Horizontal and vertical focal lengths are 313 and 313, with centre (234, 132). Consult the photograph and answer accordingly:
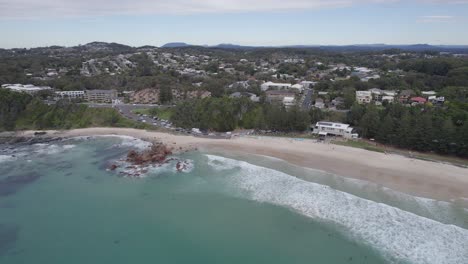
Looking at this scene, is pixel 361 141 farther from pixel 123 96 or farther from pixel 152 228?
pixel 123 96

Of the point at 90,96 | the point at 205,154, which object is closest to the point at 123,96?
the point at 90,96

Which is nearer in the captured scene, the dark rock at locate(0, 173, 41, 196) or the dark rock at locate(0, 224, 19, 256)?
the dark rock at locate(0, 224, 19, 256)

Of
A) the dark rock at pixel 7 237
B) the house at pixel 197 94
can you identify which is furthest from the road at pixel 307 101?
the dark rock at pixel 7 237

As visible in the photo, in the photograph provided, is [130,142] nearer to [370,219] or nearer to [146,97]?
[146,97]

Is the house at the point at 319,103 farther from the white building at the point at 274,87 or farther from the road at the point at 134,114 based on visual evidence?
the road at the point at 134,114

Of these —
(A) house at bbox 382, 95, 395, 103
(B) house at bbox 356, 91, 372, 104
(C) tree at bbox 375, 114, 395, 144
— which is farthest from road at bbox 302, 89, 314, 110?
(C) tree at bbox 375, 114, 395, 144

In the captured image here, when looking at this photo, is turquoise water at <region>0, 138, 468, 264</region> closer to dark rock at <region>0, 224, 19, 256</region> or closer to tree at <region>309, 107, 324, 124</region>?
dark rock at <region>0, 224, 19, 256</region>
